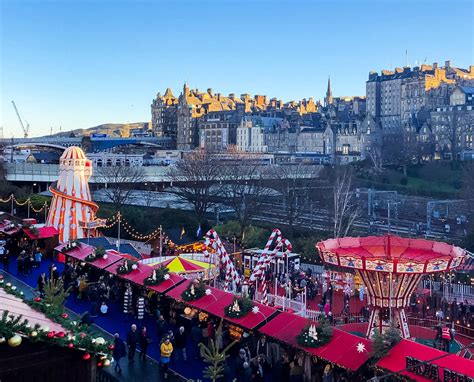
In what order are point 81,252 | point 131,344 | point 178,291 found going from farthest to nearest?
point 81,252 → point 178,291 → point 131,344

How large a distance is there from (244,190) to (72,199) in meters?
21.0

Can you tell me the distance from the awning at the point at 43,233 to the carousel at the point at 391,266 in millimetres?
18409

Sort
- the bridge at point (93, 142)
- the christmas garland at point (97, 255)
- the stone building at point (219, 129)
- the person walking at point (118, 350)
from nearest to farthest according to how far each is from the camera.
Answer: the person walking at point (118, 350) < the christmas garland at point (97, 255) < the bridge at point (93, 142) < the stone building at point (219, 129)

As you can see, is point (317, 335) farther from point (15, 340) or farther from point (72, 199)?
point (72, 199)

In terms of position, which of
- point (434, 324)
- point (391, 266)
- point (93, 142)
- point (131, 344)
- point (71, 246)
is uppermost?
point (93, 142)

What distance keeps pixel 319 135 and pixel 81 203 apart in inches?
3386

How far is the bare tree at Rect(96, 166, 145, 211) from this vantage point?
51.0 meters

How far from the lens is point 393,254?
17953mm

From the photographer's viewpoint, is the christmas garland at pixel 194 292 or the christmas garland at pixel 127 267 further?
the christmas garland at pixel 127 267

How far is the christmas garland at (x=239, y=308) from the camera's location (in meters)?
16.8

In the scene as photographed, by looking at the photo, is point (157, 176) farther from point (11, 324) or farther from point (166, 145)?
point (166, 145)

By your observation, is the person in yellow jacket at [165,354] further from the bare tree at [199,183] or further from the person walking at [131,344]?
the bare tree at [199,183]

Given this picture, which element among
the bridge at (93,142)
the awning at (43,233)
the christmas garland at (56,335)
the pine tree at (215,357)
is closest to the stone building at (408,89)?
the bridge at (93,142)

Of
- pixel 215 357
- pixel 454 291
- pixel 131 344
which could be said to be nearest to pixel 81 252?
pixel 131 344
